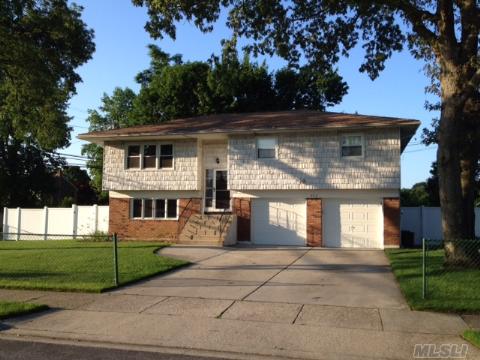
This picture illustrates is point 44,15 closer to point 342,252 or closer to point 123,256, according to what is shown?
point 123,256

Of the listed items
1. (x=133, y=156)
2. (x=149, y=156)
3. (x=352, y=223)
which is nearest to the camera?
(x=352, y=223)

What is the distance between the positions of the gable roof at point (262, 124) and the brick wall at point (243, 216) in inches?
124

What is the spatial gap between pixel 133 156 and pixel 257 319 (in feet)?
56.2

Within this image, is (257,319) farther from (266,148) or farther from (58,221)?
(58,221)

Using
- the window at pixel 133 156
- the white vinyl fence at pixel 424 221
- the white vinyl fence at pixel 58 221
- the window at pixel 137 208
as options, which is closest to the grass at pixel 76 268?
the window at pixel 137 208

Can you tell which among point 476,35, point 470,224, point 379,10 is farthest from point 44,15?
point 470,224

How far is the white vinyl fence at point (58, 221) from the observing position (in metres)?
27.1

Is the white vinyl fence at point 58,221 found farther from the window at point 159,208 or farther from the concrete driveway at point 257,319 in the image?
the concrete driveway at point 257,319

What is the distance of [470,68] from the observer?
1380 cm

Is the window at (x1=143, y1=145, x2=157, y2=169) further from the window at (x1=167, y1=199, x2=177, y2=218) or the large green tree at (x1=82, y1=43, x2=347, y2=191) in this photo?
the large green tree at (x1=82, y1=43, x2=347, y2=191)

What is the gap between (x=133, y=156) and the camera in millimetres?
24438

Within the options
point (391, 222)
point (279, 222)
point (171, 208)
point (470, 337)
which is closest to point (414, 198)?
point (391, 222)

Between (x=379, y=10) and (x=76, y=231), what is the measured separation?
64.3ft

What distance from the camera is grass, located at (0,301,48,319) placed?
29.0 ft
